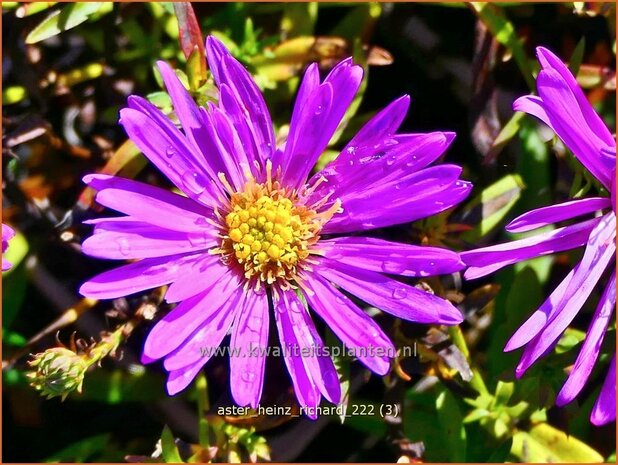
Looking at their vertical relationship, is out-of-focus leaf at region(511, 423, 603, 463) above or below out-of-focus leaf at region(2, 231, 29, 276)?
below

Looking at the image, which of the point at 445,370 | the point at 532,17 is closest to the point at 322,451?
the point at 445,370

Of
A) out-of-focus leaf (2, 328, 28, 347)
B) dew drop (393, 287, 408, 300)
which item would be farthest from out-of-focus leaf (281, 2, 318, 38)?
out-of-focus leaf (2, 328, 28, 347)

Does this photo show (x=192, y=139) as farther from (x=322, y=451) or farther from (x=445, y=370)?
(x=322, y=451)

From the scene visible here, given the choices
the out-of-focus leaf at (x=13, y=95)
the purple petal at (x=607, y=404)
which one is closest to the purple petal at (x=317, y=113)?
the purple petal at (x=607, y=404)

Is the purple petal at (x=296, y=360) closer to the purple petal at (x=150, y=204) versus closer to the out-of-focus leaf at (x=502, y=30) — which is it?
the purple petal at (x=150, y=204)

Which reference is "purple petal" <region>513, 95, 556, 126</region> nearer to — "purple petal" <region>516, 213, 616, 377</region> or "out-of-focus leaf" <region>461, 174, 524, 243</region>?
"purple petal" <region>516, 213, 616, 377</region>

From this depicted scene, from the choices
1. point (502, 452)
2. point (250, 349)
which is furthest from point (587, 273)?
point (250, 349)
